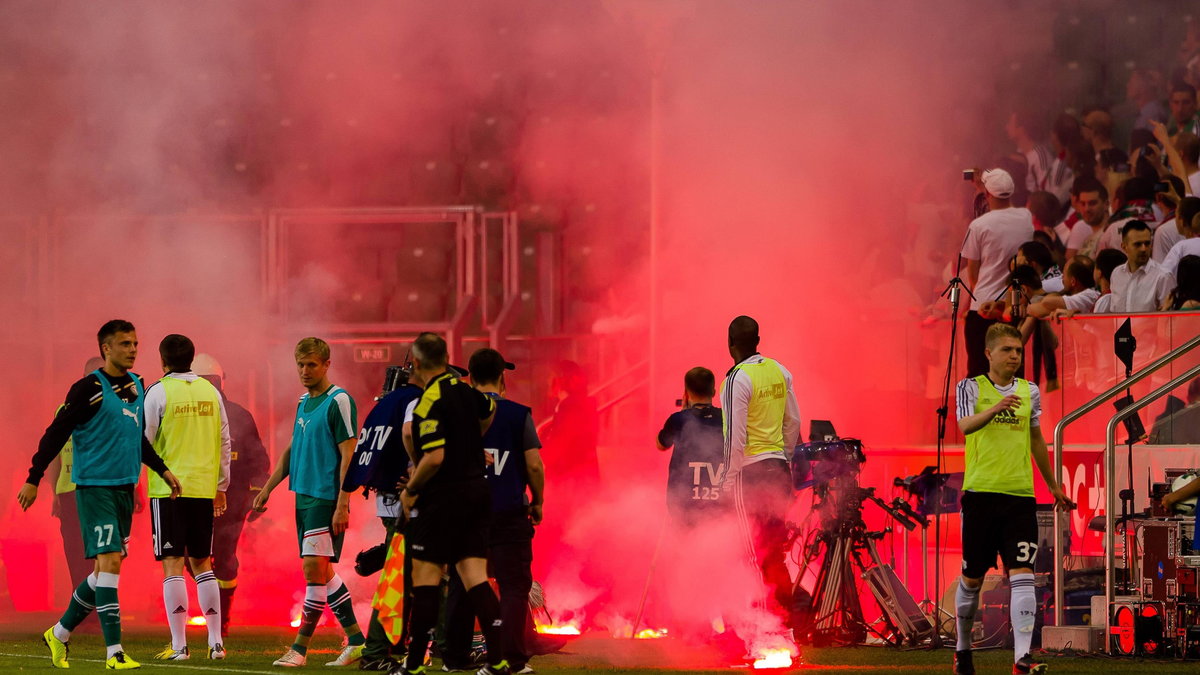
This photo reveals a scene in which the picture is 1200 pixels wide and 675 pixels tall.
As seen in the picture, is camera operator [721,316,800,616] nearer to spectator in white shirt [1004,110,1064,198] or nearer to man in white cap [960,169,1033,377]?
man in white cap [960,169,1033,377]

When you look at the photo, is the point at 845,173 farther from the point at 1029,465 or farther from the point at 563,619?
the point at 1029,465

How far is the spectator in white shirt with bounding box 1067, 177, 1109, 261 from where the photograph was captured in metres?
12.9

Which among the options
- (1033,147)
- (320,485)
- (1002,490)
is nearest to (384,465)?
(320,485)

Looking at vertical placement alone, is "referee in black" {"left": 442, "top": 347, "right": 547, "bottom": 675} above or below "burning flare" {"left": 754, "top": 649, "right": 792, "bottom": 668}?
above

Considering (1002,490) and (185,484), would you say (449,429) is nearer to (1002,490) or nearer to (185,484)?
(185,484)

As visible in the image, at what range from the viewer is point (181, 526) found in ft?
27.3

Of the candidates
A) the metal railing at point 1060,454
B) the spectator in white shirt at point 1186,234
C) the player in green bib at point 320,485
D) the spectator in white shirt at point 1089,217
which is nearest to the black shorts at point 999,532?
the metal railing at point 1060,454

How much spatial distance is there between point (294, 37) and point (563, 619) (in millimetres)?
5874

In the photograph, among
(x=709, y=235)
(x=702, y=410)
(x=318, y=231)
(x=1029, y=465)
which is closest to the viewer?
(x=1029, y=465)

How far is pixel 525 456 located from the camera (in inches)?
304

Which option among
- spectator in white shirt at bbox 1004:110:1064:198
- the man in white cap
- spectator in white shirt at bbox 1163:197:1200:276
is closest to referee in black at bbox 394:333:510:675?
the man in white cap

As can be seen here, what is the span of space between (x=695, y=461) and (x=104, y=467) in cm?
293

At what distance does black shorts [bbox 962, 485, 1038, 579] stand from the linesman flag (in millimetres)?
2413

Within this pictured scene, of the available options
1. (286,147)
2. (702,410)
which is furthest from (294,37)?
(702,410)
